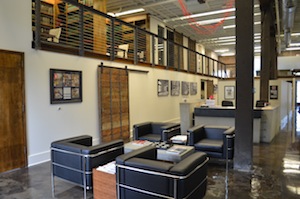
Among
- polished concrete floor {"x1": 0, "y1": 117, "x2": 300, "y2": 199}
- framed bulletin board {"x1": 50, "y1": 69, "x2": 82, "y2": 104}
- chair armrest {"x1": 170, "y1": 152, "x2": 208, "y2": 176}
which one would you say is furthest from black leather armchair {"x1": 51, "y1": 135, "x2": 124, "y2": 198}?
framed bulletin board {"x1": 50, "y1": 69, "x2": 82, "y2": 104}

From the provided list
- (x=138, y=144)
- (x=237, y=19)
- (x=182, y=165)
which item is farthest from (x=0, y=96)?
(x=237, y=19)

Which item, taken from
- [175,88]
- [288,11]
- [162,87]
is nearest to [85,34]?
[162,87]

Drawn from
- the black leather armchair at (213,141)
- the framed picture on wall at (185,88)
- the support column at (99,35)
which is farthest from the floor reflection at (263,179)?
the framed picture on wall at (185,88)

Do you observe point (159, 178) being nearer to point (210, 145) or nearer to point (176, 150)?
point (176, 150)

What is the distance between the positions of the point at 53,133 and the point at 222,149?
137 inches

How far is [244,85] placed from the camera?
4113 millimetres

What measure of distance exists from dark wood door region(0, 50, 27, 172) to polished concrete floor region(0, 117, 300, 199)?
0.26 metres

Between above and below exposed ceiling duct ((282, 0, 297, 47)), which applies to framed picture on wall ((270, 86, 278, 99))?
below

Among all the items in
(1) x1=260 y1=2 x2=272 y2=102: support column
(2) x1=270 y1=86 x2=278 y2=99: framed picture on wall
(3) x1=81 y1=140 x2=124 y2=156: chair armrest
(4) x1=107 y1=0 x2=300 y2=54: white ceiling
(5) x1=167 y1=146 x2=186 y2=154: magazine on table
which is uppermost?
(4) x1=107 y1=0 x2=300 y2=54: white ceiling

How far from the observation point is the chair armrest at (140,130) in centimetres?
526

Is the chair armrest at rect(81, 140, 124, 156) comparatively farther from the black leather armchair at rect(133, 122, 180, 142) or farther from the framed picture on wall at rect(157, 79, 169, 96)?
the framed picture on wall at rect(157, 79, 169, 96)

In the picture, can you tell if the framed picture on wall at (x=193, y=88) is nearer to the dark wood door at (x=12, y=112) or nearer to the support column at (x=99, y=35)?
the support column at (x=99, y=35)

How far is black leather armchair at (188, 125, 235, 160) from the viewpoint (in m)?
4.28

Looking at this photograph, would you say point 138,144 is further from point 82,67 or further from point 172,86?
point 172,86
